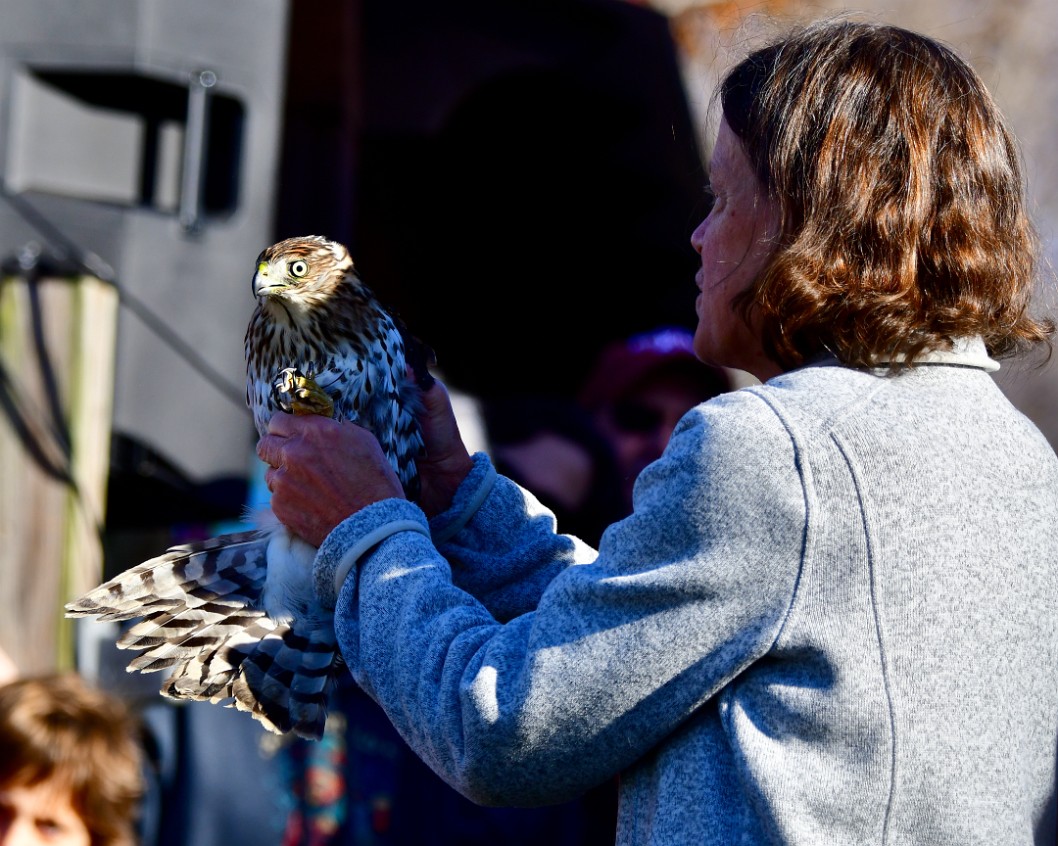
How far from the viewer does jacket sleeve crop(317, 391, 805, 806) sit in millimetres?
1175

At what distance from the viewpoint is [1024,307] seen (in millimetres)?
1387

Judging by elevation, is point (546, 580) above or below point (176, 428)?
above

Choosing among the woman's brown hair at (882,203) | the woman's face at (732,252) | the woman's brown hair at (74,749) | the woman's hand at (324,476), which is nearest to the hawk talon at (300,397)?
the woman's hand at (324,476)

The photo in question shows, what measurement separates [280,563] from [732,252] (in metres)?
0.89

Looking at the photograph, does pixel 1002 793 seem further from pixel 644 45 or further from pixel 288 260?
pixel 644 45

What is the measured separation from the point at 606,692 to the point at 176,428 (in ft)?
9.44

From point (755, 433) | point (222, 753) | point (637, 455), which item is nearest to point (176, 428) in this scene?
point (222, 753)

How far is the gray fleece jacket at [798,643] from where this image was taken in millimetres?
1173

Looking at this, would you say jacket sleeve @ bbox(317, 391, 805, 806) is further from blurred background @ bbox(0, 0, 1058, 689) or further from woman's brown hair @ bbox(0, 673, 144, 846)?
blurred background @ bbox(0, 0, 1058, 689)

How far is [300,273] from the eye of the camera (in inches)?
88.8

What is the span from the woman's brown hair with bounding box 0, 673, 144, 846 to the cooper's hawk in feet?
1.79

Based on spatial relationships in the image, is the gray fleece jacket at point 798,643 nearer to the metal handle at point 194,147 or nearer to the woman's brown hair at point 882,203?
the woman's brown hair at point 882,203

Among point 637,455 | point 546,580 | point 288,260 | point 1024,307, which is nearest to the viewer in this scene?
point 1024,307

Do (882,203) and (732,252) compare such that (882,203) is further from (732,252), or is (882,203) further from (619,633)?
(619,633)
